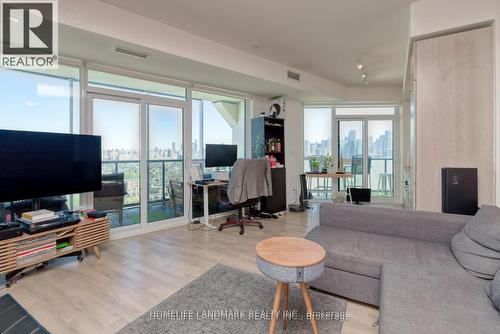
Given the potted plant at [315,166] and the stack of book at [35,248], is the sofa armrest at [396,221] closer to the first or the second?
the stack of book at [35,248]

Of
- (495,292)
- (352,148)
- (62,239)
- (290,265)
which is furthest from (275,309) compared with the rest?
(352,148)

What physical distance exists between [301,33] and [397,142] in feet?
13.8

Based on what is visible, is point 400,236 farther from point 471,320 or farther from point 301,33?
point 301,33

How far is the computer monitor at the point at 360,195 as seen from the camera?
5.97m

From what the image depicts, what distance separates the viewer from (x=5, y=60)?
2.79 meters

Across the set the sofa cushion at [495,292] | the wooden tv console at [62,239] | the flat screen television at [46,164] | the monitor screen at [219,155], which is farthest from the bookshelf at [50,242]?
the sofa cushion at [495,292]

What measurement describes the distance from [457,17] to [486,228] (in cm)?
218

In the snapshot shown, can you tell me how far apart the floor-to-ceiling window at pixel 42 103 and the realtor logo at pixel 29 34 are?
0.12 meters

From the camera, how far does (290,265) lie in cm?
135

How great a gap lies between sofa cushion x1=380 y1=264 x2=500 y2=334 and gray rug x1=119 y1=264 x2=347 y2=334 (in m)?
0.53

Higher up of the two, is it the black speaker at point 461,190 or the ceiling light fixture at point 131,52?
the ceiling light fixture at point 131,52

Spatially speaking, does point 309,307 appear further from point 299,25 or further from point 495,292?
point 299,25

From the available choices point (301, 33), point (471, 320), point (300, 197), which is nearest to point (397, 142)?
point (300, 197)

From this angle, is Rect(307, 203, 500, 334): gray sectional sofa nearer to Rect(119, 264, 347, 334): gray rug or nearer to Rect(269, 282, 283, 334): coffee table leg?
Rect(119, 264, 347, 334): gray rug
